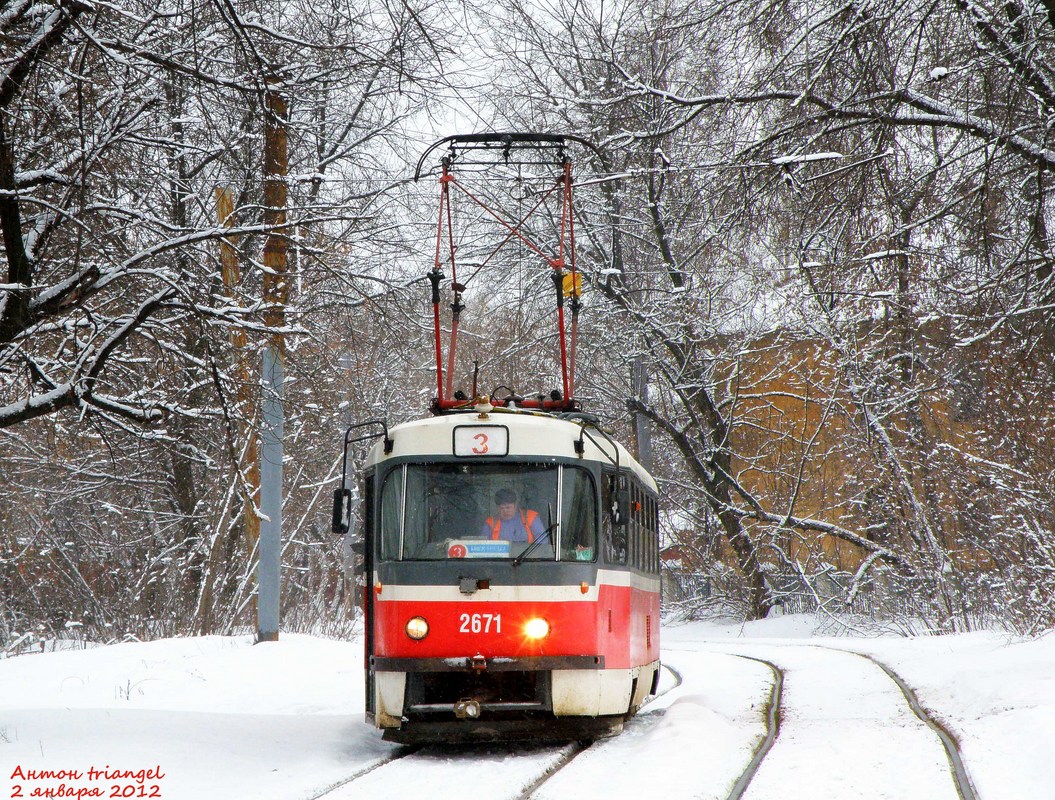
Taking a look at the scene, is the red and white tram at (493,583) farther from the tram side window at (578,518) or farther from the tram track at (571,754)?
the tram track at (571,754)

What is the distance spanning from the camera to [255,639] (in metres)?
17.7

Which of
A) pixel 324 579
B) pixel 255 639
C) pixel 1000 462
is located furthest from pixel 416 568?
pixel 324 579

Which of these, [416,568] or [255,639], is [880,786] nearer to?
[416,568]

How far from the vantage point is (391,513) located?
33.7 ft

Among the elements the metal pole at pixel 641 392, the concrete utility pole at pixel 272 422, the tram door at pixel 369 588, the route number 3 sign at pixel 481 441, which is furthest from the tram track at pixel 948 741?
the metal pole at pixel 641 392

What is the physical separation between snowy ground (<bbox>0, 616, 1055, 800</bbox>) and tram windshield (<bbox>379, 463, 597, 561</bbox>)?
1534mm

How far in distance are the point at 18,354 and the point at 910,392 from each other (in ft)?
57.5

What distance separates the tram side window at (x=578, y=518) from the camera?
10133 millimetres

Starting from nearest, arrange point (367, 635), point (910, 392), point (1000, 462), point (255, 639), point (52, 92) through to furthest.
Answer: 1. point (52, 92)
2. point (367, 635)
3. point (255, 639)
4. point (1000, 462)
5. point (910, 392)

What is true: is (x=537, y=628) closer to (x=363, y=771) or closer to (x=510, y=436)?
(x=510, y=436)

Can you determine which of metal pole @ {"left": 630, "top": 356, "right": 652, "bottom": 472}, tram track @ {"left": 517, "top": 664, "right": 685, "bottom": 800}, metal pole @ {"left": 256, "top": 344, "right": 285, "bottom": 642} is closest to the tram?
tram track @ {"left": 517, "top": 664, "right": 685, "bottom": 800}

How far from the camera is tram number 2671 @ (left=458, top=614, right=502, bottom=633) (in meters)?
9.77

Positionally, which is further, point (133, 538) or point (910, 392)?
point (133, 538)

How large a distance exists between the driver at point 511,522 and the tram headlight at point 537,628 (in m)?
0.63
